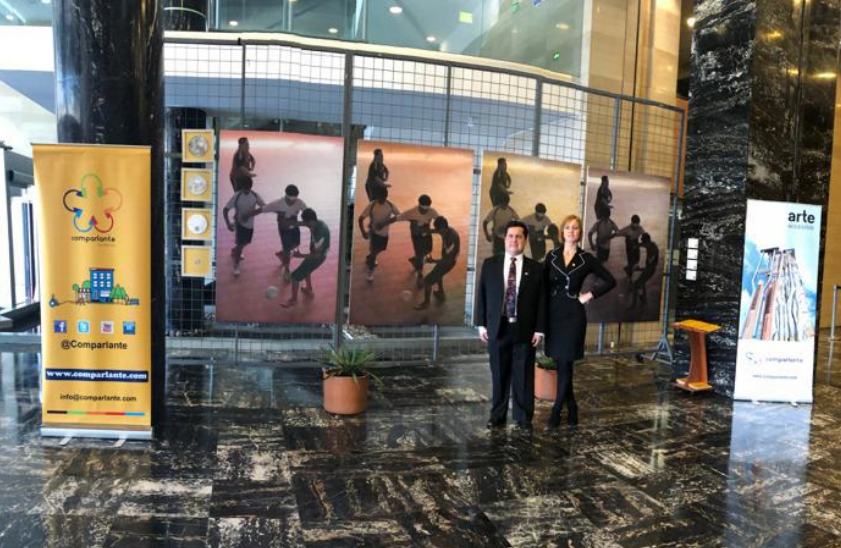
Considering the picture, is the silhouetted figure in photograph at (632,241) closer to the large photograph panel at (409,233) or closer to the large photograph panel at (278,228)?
the large photograph panel at (409,233)

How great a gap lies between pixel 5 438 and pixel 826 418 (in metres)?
6.36

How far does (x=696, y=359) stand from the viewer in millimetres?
5676

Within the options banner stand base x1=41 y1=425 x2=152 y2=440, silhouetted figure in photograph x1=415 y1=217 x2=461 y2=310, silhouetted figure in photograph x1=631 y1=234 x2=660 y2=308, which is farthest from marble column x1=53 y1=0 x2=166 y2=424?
silhouetted figure in photograph x1=631 y1=234 x2=660 y2=308

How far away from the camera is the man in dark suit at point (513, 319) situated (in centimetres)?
422

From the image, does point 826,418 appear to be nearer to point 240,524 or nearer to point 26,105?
point 240,524

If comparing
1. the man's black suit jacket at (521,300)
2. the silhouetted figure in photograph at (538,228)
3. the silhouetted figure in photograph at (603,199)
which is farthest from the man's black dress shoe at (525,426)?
the silhouetted figure in photograph at (603,199)

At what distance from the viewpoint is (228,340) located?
682 centimetres

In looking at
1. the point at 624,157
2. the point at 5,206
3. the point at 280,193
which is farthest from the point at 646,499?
the point at 5,206

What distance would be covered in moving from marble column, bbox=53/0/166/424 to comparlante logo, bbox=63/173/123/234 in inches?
12.8

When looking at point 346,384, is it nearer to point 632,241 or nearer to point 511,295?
point 511,295

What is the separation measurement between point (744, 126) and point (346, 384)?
433 centimetres

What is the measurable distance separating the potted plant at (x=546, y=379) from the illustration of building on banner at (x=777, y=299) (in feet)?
6.27

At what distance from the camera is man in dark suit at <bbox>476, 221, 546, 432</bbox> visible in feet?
13.8

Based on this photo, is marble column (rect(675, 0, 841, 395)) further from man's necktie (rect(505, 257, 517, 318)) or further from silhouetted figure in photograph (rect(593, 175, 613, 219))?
man's necktie (rect(505, 257, 517, 318))
